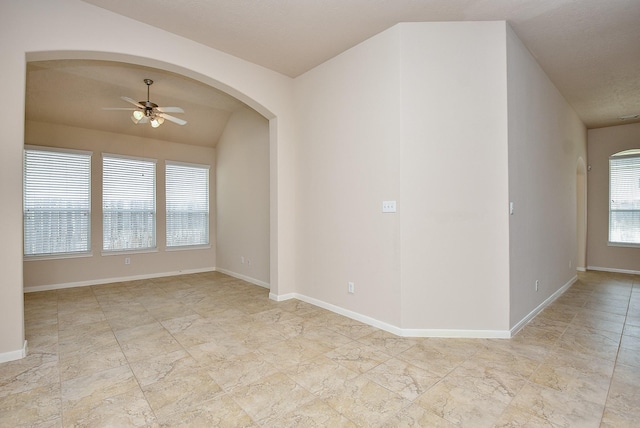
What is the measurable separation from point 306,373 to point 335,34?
3.43 m

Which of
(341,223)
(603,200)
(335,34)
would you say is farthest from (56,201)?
(603,200)

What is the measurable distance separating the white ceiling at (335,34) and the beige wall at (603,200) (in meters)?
1.67

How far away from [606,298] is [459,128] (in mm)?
3781

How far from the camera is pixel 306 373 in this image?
7.94 ft

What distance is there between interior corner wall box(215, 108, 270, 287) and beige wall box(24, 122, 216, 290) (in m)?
0.51

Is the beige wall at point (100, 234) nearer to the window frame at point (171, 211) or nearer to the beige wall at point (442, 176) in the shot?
the window frame at point (171, 211)

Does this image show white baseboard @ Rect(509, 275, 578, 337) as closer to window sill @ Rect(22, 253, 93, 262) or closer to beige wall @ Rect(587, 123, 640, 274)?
beige wall @ Rect(587, 123, 640, 274)

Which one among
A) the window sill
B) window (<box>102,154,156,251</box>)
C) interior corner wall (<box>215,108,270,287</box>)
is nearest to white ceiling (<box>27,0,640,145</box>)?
interior corner wall (<box>215,108,270,287</box>)

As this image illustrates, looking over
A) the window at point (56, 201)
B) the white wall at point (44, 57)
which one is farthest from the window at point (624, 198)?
the window at point (56, 201)

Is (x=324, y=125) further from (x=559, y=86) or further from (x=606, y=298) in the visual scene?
(x=606, y=298)

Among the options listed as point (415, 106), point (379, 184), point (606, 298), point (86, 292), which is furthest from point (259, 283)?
point (606, 298)

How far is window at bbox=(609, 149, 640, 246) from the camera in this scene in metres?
6.19

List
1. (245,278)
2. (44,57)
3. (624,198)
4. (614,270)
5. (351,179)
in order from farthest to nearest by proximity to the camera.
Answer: (614,270) → (624,198) → (245,278) → (351,179) → (44,57)

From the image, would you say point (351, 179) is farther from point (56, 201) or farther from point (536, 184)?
point (56, 201)
